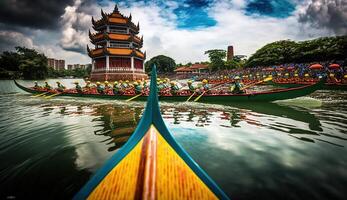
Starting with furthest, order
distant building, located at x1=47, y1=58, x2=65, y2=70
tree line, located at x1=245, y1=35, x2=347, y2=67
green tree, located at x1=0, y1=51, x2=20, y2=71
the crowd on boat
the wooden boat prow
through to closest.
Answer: distant building, located at x1=47, y1=58, x2=65, y2=70 → green tree, located at x1=0, y1=51, x2=20, y2=71 → tree line, located at x1=245, y1=35, x2=347, y2=67 → the crowd on boat → the wooden boat prow

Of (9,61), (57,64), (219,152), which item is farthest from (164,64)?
(57,64)

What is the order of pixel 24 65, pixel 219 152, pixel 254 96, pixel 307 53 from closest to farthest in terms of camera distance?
1. pixel 219 152
2. pixel 254 96
3. pixel 307 53
4. pixel 24 65

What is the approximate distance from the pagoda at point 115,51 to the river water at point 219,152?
2312 cm

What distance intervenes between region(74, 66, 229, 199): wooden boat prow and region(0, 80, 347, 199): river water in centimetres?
97

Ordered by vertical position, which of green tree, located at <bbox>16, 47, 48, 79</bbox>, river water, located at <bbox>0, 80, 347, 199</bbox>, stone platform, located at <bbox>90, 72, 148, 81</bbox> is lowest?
river water, located at <bbox>0, 80, 347, 199</bbox>

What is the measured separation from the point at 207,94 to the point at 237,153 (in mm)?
7111

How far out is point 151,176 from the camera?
79.4 inches

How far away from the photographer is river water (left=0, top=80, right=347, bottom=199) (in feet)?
9.89

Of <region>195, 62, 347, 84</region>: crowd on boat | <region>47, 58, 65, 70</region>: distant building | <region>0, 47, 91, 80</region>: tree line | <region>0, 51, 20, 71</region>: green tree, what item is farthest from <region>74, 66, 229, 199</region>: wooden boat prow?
<region>47, 58, 65, 70</region>: distant building

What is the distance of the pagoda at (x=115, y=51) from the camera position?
29.8m

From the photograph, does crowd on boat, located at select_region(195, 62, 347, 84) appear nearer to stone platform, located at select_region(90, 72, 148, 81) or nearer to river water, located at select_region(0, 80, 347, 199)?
river water, located at select_region(0, 80, 347, 199)

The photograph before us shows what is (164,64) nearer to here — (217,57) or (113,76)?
(217,57)

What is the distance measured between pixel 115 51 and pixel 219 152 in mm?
29455

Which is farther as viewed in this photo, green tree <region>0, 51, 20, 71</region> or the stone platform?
green tree <region>0, 51, 20, 71</region>
